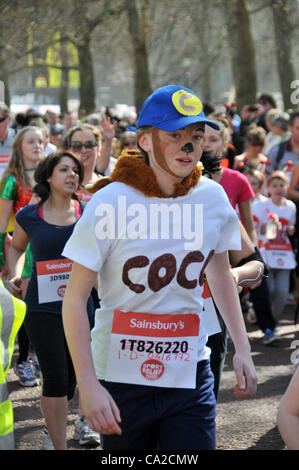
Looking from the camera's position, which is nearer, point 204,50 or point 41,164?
point 41,164

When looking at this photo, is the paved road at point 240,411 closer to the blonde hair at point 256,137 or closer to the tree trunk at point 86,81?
the blonde hair at point 256,137

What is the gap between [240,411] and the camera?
18.7ft

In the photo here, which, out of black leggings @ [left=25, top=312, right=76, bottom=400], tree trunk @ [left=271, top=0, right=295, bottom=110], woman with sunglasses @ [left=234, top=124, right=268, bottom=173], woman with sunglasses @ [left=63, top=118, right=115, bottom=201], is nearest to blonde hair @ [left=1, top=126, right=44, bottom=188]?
woman with sunglasses @ [left=63, top=118, right=115, bottom=201]

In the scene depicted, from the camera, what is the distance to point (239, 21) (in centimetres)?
1967

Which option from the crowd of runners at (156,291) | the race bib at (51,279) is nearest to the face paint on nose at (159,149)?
the crowd of runners at (156,291)

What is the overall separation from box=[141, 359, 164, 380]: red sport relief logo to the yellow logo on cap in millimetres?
Answer: 837

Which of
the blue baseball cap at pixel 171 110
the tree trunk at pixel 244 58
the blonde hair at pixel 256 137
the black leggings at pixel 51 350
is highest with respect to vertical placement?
the tree trunk at pixel 244 58

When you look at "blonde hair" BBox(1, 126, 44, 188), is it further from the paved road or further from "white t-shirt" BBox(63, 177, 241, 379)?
"white t-shirt" BBox(63, 177, 241, 379)

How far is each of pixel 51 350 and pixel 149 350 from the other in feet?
5.86

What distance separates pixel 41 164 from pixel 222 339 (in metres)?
1.71

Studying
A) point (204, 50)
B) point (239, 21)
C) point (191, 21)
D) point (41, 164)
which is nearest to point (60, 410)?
point (41, 164)

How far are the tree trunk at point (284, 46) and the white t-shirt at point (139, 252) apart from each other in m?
17.9

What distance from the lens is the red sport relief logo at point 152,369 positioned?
2824 millimetres
